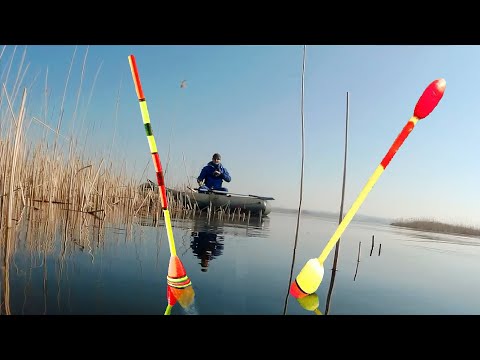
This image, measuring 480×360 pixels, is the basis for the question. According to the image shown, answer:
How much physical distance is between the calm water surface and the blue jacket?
195 cm

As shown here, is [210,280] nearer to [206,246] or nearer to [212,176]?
[206,246]

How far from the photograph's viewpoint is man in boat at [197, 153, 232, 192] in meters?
4.84

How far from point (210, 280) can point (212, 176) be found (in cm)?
333

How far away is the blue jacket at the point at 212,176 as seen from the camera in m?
4.94

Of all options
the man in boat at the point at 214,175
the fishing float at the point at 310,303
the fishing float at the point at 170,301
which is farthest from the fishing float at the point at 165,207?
the man in boat at the point at 214,175

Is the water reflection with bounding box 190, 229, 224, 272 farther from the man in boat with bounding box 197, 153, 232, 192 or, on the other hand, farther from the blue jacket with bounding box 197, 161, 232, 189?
the blue jacket with bounding box 197, 161, 232, 189
